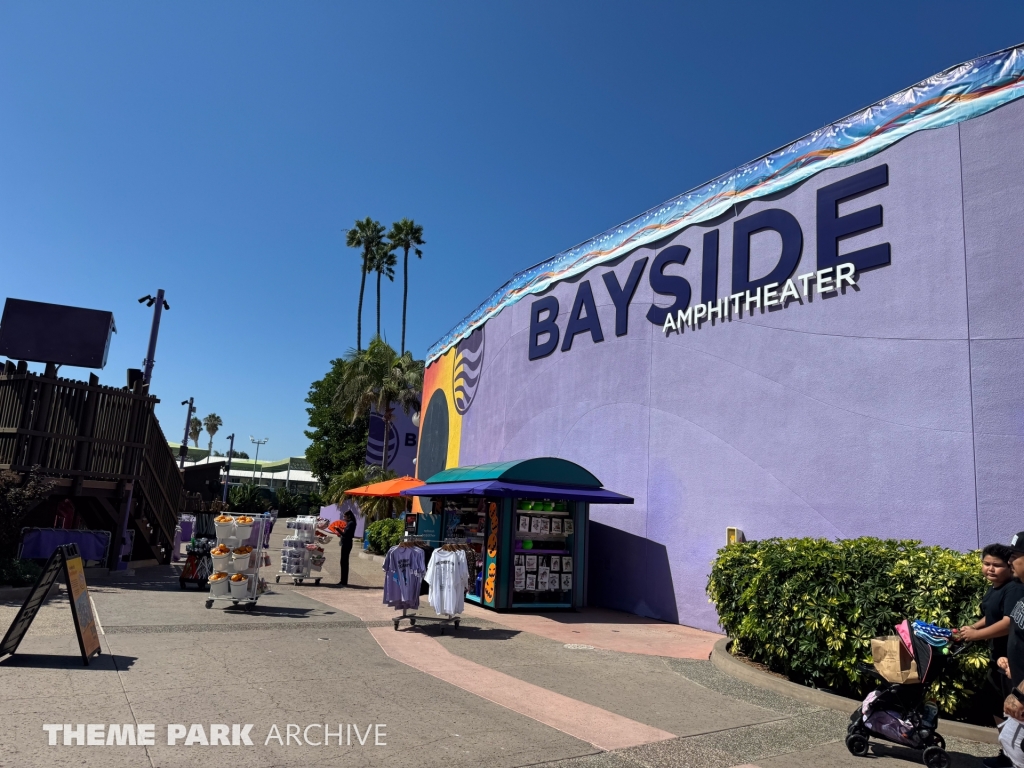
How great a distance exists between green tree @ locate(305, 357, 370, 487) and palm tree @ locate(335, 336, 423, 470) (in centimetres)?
1555

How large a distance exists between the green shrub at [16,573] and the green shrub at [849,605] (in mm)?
11544

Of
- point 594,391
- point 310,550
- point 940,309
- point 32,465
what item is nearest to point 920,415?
point 940,309

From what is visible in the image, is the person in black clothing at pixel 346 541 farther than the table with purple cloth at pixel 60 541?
Yes

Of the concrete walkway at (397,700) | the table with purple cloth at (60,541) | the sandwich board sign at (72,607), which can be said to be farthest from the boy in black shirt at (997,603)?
the table with purple cloth at (60,541)

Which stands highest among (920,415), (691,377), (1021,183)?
(1021,183)

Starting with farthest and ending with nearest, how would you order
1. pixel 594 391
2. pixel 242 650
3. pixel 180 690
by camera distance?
pixel 594 391 < pixel 242 650 < pixel 180 690

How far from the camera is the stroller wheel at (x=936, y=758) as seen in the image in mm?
5371

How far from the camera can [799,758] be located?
5656 millimetres

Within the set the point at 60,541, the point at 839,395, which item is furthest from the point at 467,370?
the point at 839,395

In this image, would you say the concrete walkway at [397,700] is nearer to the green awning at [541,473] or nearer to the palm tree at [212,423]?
the green awning at [541,473]

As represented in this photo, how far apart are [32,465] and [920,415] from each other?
15.8 metres

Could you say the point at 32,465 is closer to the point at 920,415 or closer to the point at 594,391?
the point at 594,391

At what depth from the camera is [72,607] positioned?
23.9 ft

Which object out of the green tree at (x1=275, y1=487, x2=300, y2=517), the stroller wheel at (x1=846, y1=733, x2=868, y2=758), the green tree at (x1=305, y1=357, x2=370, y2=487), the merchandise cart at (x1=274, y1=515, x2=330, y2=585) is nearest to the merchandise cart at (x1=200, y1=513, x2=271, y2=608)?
the merchandise cart at (x1=274, y1=515, x2=330, y2=585)
